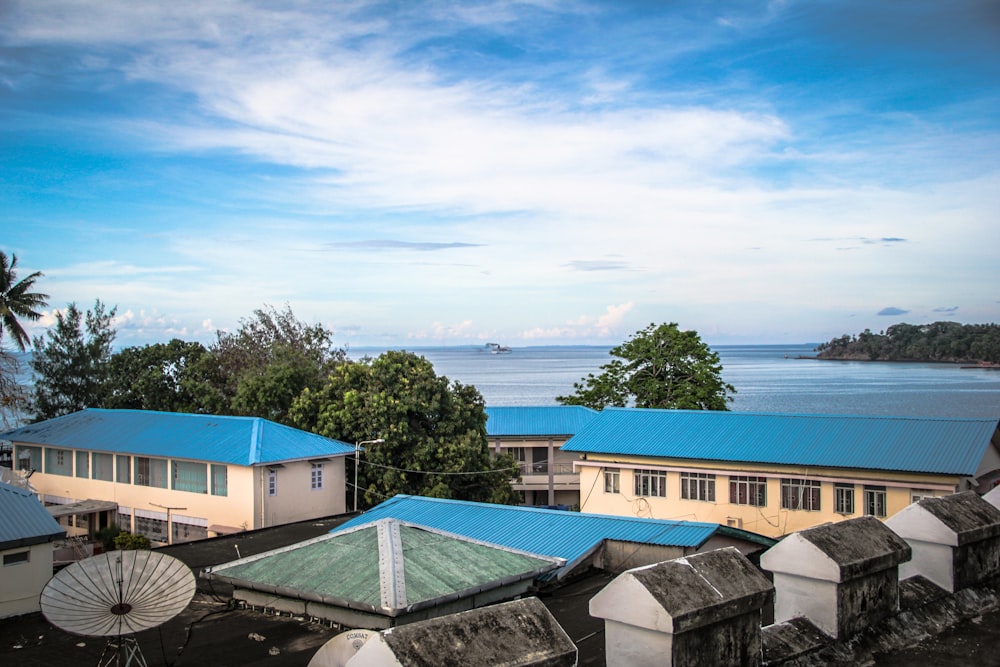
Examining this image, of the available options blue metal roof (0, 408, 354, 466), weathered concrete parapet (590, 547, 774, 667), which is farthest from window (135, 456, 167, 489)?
weathered concrete parapet (590, 547, 774, 667)

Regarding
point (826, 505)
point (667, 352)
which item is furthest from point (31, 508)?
point (667, 352)

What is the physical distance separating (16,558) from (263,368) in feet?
143

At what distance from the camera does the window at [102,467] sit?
41.4 meters

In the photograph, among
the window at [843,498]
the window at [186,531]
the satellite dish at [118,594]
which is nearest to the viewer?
the satellite dish at [118,594]

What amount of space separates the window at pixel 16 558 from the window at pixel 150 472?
18301 mm

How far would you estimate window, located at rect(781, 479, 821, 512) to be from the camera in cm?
3253

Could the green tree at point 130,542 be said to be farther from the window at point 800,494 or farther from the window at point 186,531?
the window at point 800,494

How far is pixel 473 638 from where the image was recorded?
3.95m

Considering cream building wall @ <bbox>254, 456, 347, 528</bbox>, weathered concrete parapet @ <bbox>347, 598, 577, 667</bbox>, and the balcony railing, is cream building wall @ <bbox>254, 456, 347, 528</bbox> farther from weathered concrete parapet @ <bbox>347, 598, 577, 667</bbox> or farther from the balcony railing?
weathered concrete parapet @ <bbox>347, 598, 577, 667</bbox>

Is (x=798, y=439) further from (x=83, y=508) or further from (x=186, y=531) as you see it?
(x=83, y=508)

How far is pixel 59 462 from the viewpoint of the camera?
44.3 m

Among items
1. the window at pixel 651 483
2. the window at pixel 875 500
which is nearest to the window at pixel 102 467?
the window at pixel 651 483

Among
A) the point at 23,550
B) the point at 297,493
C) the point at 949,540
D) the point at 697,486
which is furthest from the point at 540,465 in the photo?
the point at 949,540

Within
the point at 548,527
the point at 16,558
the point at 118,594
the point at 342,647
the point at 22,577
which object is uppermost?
the point at 342,647
